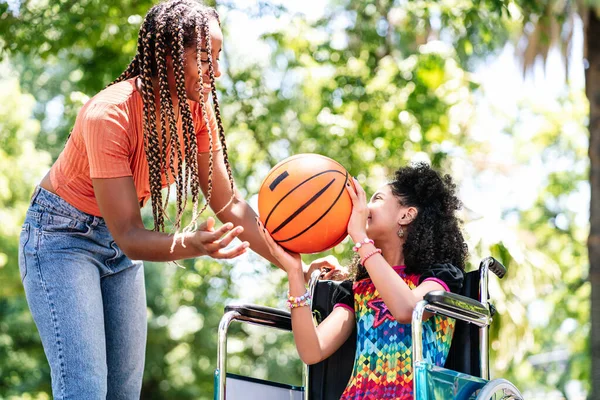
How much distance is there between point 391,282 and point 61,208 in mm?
1089

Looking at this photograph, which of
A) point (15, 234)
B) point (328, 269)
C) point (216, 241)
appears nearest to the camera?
point (216, 241)

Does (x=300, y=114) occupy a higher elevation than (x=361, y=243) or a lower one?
higher

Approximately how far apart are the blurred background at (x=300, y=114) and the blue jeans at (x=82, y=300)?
357cm

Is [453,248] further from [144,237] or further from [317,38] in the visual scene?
[317,38]

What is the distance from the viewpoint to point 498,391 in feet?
9.55

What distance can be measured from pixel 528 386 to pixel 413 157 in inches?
579

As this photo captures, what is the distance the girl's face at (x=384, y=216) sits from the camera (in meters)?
3.13

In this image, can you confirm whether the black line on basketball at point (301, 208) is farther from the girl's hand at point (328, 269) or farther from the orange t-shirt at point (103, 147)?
the girl's hand at point (328, 269)

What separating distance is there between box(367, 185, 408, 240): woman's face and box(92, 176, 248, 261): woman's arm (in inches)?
27.6

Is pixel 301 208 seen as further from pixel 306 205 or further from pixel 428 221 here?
pixel 428 221

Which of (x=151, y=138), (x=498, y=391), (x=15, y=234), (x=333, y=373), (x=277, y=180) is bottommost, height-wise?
(x=498, y=391)

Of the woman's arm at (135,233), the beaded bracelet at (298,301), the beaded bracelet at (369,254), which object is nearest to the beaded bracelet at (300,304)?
the beaded bracelet at (298,301)

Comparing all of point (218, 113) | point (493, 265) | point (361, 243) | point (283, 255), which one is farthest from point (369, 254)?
point (218, 113)

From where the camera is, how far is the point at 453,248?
10.4 feet
